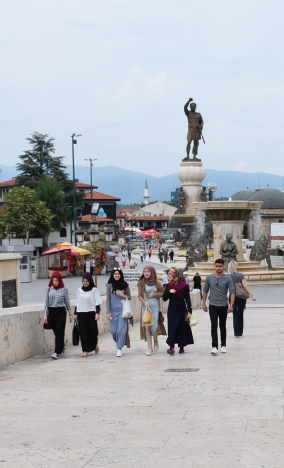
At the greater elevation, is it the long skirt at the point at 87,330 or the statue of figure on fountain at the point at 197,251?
the statue of figure on fountain at the point at 197,251

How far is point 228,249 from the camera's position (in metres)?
28.5

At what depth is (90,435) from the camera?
5555 mm

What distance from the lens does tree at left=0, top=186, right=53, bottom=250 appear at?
6081 cm

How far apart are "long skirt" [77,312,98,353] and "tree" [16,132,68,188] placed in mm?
67103

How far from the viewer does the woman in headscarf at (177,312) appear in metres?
10.0

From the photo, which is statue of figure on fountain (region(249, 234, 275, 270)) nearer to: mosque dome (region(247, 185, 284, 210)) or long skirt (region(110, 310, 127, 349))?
long skirt (region(110, 310, 127, 349))

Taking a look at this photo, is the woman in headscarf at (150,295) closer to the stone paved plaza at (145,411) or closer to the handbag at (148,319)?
the handbag at (148,319)

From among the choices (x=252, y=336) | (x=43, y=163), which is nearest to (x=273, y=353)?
(x=252, y=336)

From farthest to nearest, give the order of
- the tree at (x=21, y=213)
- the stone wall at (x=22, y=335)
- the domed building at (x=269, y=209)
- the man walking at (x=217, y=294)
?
1. the domed building at (x=269, y=209)
2. the tree at (x=21, y=213)
3. the man walking at (x=217, y=294)
4. the stone wall at (x=22, y=335)

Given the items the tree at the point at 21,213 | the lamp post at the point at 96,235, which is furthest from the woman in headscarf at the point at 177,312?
the tree at the point at 21,213

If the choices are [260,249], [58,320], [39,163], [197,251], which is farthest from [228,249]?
[39,163]

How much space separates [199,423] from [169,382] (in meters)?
2.00

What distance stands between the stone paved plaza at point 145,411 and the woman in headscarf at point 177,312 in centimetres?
23

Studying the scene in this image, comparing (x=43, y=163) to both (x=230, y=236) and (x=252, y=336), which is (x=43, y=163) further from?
(x=252, y=336)
